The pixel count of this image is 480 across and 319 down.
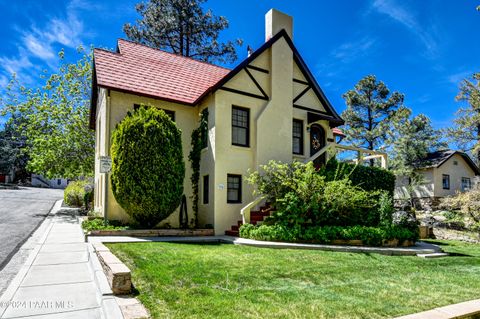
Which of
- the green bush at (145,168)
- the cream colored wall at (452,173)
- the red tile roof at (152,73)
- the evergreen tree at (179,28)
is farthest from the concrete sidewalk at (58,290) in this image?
the cream colored wall at (452,173)

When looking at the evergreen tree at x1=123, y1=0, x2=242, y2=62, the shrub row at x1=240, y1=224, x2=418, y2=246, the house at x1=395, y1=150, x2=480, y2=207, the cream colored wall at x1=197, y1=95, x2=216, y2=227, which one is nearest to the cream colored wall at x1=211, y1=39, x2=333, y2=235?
the cream colored wall at x1=197, y1=95, x2=216, y2=227

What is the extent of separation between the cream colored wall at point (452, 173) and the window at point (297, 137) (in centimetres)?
2022

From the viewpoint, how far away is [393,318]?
431 cm

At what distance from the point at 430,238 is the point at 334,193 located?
782 cm

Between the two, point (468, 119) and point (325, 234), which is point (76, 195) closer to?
point (325, 234)

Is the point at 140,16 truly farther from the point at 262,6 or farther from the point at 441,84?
the point at 441,84

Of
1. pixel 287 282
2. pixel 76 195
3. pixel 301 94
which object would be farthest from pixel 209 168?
pixel 76 195

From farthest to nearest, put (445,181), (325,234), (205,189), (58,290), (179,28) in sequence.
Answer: (445,181), (179,28), (205,189), (325,234), (58,290)

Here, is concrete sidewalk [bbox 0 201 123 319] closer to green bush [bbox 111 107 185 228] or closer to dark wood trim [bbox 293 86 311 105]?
green bush [bbox 111 107 185 228]

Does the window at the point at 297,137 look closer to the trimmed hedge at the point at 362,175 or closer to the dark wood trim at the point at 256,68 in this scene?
the trimmed hedge at the point at 362,175

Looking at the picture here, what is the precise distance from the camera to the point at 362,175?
14.3m

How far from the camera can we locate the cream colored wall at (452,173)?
98.4ft

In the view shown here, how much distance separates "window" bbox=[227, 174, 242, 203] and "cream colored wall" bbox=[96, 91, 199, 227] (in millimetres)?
1871

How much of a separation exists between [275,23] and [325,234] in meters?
10.5
